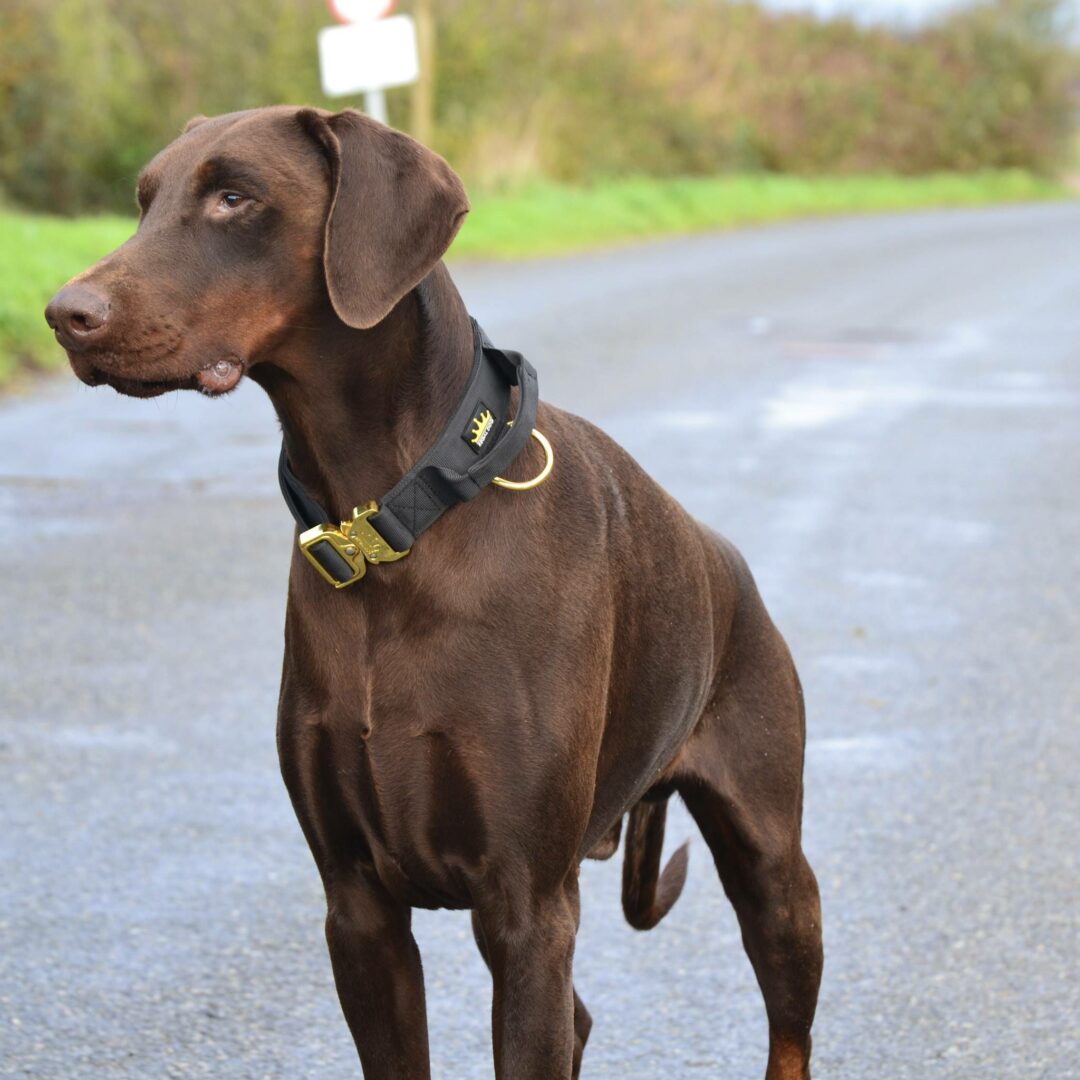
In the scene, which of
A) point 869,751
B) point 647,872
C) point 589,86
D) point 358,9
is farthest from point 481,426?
point 589,86

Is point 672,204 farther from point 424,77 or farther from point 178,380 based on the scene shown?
point 178,380

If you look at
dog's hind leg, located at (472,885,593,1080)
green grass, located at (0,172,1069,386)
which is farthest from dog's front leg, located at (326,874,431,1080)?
green grass, located at (0,172,1069,386)

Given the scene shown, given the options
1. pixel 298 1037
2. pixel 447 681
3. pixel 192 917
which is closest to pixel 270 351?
pixel 447 681

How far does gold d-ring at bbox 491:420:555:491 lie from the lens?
3.03 m

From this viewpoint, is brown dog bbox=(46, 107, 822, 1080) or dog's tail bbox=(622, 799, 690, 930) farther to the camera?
dog's tail bbox=(622, 799, 690, 930)

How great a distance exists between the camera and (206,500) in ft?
29.9

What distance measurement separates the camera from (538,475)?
121 inches

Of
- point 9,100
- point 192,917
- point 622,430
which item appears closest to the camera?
point 192,917

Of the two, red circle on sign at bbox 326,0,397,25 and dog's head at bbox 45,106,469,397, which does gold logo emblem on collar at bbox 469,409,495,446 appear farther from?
red circle on sign at bbox 326,0,397,25

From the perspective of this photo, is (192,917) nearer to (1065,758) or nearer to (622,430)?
(1065,758)

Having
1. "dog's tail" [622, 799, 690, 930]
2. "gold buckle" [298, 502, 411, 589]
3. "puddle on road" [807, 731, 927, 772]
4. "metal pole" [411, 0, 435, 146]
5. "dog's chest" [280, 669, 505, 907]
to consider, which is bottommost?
"metal pole" [411, 0, 435, 146]

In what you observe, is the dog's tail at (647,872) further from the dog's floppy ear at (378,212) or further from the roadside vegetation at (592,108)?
the roadside vegetation at (592,108)

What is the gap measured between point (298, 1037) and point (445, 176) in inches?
74.4

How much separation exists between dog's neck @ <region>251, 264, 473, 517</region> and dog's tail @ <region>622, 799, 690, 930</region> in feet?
3.54
